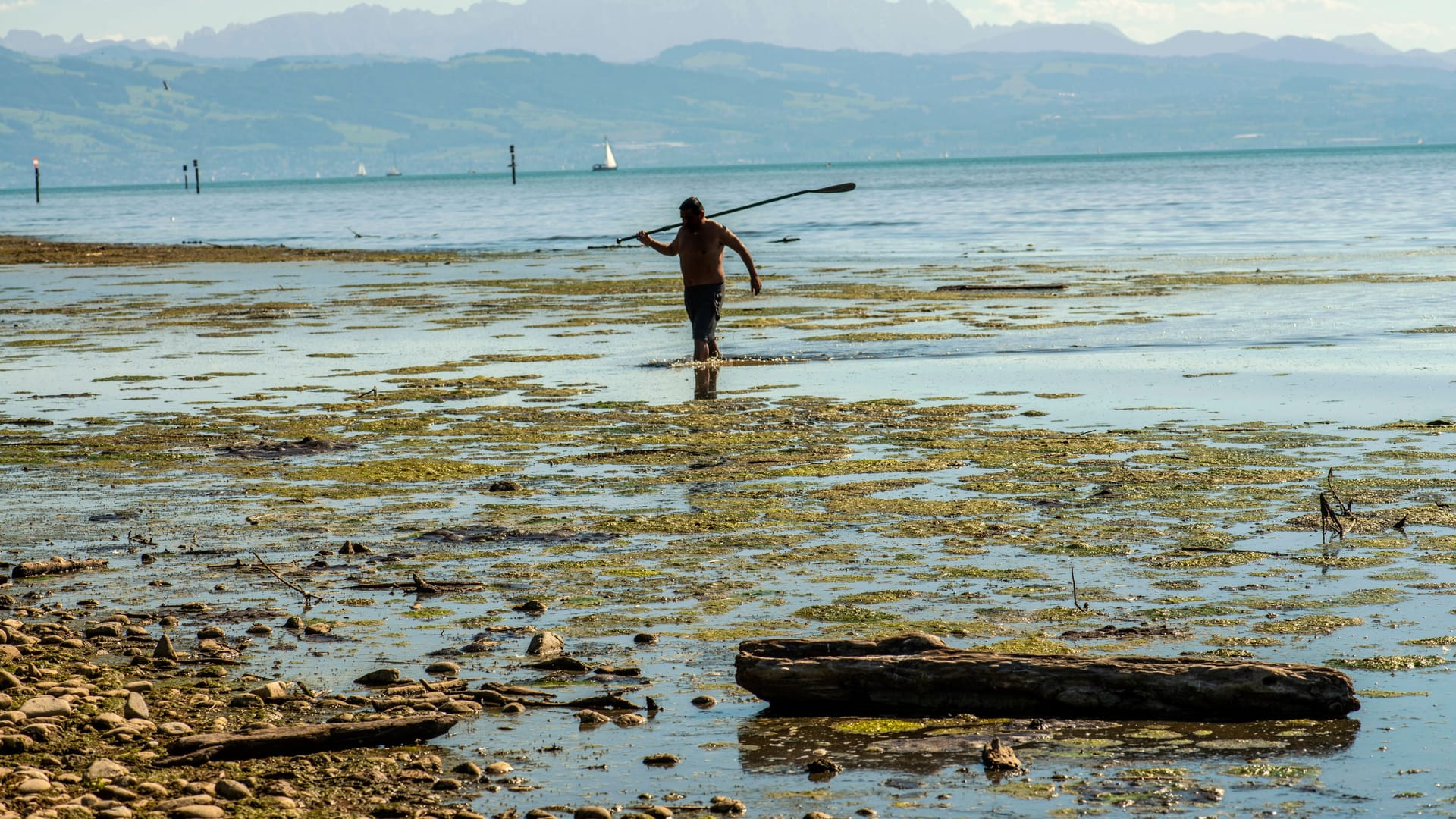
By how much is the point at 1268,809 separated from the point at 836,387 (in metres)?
11.6

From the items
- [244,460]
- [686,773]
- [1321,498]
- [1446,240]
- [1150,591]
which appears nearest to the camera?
[686,773]

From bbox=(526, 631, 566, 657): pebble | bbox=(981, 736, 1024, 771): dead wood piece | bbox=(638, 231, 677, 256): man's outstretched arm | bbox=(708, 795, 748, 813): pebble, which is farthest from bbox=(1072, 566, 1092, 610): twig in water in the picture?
bbox=(638, 231, 677, 256): man's outstretched arm

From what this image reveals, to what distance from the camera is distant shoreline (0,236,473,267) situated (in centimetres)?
4800

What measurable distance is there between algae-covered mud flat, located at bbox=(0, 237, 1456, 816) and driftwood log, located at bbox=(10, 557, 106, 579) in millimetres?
91

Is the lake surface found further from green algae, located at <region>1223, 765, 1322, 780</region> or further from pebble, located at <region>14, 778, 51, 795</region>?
pebble, located at <region>14, 778, 51, 795</region>

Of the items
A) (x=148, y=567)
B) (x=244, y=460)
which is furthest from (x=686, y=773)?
(x=244, y=460)

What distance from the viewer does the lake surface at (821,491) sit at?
5.81 meters

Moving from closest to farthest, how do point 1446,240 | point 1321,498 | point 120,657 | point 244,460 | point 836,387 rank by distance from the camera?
point 120,657 < point 1321,498 < point 244,460 < point 836,387 < point 1446,240

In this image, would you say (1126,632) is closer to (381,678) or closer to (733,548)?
(733,548)

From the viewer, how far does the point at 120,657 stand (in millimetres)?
7195

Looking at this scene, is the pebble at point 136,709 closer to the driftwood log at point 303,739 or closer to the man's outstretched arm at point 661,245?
the driftwood log at point 303,739

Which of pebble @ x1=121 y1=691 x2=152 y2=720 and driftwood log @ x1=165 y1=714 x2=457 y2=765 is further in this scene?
pebble @ x1=121 y1=691 x2=152 y2=720

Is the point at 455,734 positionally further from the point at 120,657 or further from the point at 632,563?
the point at 632,563

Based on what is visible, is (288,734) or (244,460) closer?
(288,734)
